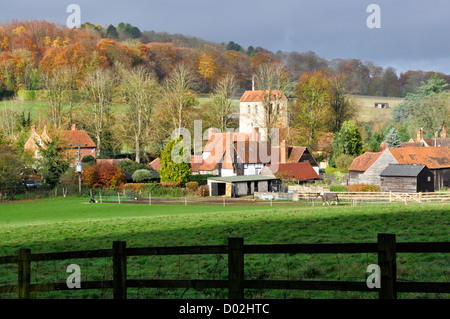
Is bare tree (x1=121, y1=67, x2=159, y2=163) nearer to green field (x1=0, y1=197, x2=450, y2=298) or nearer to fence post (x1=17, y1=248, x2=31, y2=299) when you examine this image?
green field (x1=0, y1=197, x2=450, y2=298)

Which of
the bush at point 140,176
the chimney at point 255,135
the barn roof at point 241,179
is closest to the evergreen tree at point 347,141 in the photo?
the chimney at point 255,135

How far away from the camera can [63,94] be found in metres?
99.8

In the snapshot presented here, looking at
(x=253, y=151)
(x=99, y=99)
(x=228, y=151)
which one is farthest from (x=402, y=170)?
(x=99, y=99)

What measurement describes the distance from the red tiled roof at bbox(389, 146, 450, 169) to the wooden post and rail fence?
192ft

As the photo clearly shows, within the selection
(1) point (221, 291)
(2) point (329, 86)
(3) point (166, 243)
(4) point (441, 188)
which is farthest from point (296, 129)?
(1) point (221, 291)

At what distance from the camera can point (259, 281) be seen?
7855 millimetres

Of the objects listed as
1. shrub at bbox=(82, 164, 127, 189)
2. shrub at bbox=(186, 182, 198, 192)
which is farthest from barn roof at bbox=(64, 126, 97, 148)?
shrub at bbox=(186, 182, 198, 192)

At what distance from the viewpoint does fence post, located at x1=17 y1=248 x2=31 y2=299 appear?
28.9 feet

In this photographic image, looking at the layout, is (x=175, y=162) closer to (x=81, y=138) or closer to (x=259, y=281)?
(x=81, y=138)

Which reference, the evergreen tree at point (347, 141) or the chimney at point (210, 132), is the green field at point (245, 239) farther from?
the evergreen tree at point (347, 141)

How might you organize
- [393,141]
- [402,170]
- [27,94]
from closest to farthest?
1. [402,170]
2. [393,141]
3. [27,94]

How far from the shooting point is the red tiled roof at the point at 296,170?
68.8m

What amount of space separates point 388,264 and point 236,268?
214 cm

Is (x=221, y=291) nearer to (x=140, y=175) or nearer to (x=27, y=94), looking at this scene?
(x=140, y=175)
